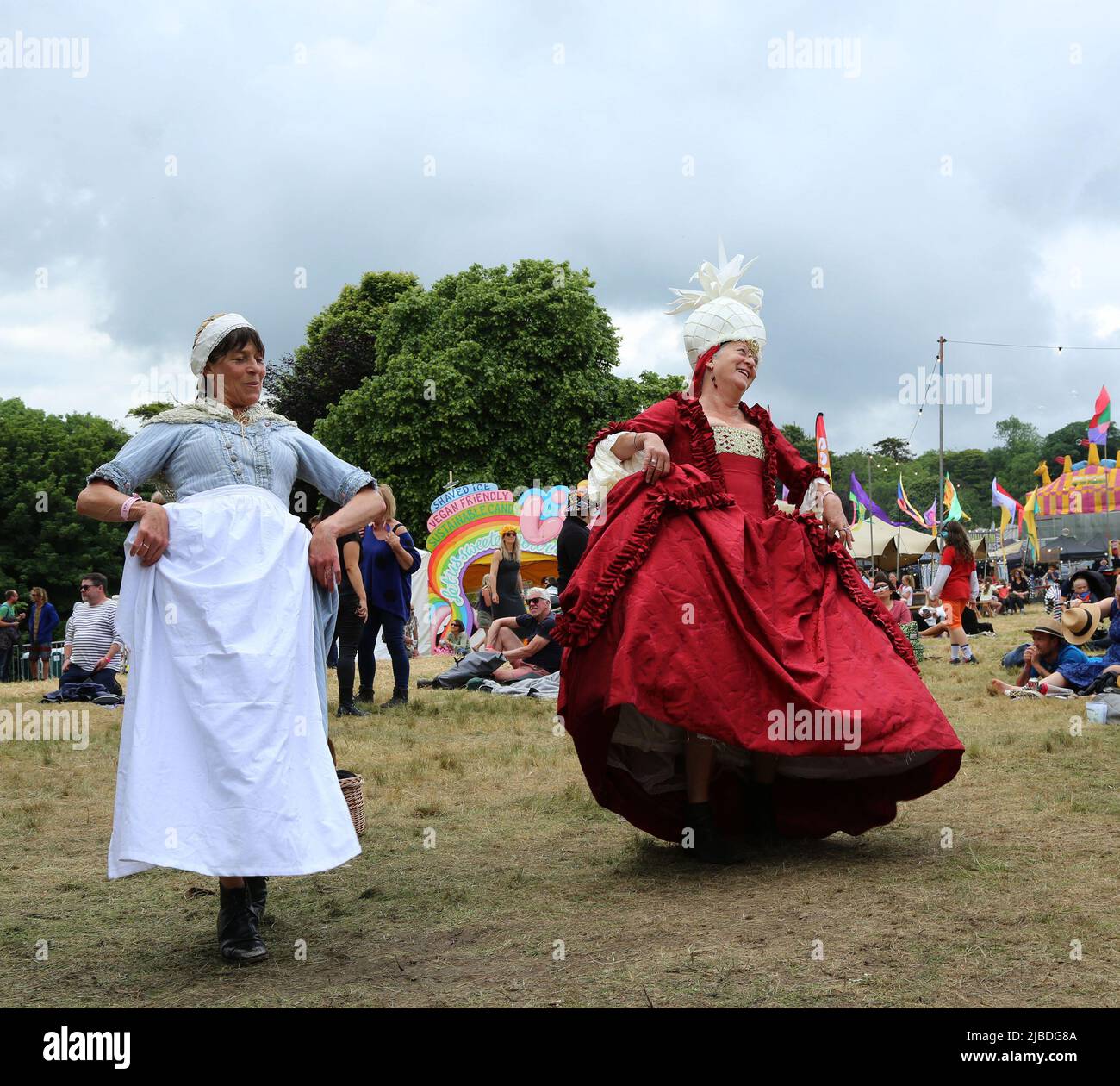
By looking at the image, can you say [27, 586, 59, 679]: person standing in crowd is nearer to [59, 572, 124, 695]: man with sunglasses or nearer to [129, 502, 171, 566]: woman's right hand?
[59, 572, 124, 695]: man with sunglasses

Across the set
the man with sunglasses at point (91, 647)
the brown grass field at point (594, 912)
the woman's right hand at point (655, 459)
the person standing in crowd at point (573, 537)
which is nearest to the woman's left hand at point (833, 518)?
the woman's right hand at point (655, 459)

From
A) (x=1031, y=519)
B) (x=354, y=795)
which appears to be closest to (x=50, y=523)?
(x=1031, y=519)

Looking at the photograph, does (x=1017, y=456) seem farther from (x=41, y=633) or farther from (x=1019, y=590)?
(x=41, y=633)

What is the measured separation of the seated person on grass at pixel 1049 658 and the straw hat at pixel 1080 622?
0.19m

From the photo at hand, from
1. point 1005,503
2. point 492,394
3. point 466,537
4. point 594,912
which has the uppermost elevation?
point 492,394

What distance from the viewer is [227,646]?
3.84 m

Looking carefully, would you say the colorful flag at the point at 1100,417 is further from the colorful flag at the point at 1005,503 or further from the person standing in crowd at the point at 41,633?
the person standing in crowd at the point at 41,633

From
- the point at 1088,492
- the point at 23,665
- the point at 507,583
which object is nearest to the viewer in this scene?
the point at 507,583

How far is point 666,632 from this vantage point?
4.75 meters

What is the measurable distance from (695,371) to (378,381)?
29893 mm

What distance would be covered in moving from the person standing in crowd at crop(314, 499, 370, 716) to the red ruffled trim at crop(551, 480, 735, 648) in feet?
20.1

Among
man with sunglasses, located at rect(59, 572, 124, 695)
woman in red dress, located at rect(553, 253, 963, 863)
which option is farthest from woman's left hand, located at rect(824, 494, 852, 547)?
man with sunglasses, located at rect(59, 572, 124, 695)

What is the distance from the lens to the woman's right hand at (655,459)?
5102 millimetres

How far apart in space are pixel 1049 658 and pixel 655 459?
7.61 metres
